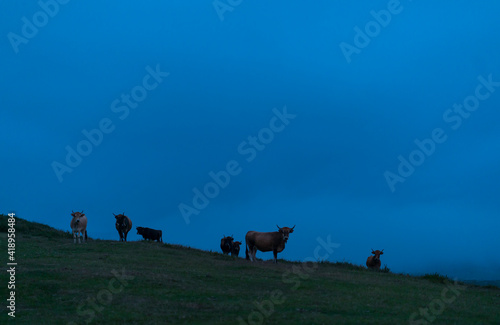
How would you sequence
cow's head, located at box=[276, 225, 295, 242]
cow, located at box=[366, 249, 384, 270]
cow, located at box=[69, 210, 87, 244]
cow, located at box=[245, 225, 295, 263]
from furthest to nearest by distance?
1. cow, located at box=[366, 249, 384, 270]
2. cow, located at box=[69, 210, 87, 244]
3. cow, located at box=[245, 225, 295, 263]
4. cow's head, located at box=[276, 225, 295, 242]

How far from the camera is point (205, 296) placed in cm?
1870

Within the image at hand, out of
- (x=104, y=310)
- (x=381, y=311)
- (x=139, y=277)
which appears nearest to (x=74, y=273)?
(x=139, y=277)

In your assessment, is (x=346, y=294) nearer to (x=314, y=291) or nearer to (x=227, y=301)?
(x=314, y=291)

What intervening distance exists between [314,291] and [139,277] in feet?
22.8

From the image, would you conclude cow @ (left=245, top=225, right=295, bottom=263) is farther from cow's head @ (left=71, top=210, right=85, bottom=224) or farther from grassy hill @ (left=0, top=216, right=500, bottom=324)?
cow's head @ (left=71, top=210, right=85, bottom=224)

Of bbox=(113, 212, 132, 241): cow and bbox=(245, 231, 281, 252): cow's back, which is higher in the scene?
bbox=(113, 212, 132, 241): cow

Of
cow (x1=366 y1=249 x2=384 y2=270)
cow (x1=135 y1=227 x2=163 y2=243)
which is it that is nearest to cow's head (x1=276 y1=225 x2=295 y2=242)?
cow (x1=366 y1=249 x2=384 y2=270)

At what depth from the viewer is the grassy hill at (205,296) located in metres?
15.8

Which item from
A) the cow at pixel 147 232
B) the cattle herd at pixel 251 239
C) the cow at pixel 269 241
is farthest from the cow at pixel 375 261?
the cow at pixel 147 232

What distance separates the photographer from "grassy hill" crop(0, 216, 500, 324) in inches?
622

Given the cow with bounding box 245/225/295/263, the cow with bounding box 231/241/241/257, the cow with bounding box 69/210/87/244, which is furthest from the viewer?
the cow with bounding box 231/241/241/257

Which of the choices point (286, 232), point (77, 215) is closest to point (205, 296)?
point (286, 232)

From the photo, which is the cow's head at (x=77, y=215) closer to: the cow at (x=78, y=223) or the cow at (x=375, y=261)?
the cow at (x=78, y=223)

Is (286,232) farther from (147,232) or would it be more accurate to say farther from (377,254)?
(147,232)
